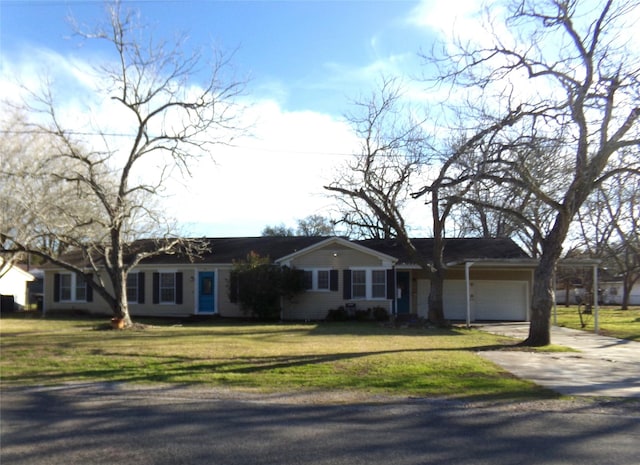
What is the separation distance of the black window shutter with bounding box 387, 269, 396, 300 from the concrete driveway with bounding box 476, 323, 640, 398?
8.40 meters

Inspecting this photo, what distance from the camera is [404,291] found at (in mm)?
25344

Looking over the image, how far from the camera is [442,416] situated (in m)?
7.08

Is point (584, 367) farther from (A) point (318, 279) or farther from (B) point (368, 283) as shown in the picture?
(A) point (318, 279)

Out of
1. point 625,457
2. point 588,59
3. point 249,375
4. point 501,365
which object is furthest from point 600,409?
point 588,59

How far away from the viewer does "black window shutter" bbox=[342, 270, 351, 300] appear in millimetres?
24734

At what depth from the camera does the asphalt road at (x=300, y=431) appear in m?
5.49

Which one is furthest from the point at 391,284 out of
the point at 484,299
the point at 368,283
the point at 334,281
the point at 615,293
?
the point at 615,293

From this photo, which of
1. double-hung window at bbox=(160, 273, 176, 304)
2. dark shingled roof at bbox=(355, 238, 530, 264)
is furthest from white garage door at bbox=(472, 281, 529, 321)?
double-hung window at bbox=(160, 273, 176, 304)

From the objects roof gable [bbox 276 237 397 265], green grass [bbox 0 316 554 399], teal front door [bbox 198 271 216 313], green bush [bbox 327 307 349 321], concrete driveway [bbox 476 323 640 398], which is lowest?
concrete driveway [bbox 476 323 640 398]

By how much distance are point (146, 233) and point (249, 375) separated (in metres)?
12.3

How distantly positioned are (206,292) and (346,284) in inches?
263

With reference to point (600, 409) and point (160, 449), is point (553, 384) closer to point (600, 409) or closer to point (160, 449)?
point (600, 409)

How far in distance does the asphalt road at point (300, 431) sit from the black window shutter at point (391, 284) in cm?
1632

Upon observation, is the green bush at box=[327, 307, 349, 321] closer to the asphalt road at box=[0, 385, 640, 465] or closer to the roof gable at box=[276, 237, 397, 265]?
the roof gable at box=[276, 237, 397, 265]
